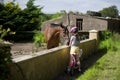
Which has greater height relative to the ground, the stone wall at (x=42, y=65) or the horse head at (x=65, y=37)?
the horse head at (x=65, y=37)

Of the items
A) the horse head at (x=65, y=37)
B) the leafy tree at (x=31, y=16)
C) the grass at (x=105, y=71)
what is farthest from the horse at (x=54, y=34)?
the leafy tree at (x=31, y=16)

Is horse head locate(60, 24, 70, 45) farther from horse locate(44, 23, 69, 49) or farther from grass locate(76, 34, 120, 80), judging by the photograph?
grass locate(76, 34, 120, 80)

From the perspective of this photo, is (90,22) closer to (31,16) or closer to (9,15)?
(31,16)

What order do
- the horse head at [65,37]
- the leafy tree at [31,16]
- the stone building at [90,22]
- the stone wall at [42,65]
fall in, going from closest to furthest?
the stone wall at [42,65]
the horse head at [65,37]
the leafy tree at [31,16]
the stone building at [90,22]

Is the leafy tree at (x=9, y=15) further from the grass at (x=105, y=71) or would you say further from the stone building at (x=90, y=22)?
the grass at (x=105, y=71)

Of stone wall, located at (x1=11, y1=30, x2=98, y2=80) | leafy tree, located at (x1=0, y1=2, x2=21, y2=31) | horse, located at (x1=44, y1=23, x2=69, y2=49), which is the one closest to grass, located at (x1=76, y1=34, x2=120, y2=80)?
stone wall, located at (x1=11, y1=30, x2=98, y2=80)

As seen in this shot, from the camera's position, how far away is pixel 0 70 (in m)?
7.22

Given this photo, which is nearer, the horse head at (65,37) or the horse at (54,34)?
the horse head at (65,37)

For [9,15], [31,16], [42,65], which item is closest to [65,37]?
[42,65]

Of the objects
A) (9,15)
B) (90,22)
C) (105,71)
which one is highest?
(9,15)

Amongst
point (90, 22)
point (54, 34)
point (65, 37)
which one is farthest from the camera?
point (90, 22)

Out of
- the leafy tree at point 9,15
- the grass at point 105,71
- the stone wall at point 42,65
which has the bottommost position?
the grass at point 105,71

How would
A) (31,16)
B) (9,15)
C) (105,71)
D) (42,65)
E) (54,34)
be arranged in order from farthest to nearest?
(31,16) → (9,15) → (54,34) → (105,71) → (42,65)

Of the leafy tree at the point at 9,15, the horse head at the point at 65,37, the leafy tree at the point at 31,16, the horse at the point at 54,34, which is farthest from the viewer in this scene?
the leafy tree at the point at 31,16
